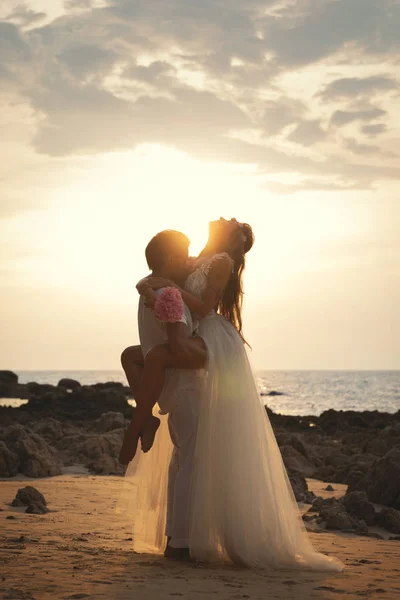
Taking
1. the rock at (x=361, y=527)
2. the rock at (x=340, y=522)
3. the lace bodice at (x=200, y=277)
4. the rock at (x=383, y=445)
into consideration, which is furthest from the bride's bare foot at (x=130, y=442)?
the rock at (x=383, y=445)

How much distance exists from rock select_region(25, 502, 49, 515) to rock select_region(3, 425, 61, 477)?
128 inches

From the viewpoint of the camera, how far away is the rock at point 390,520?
9680 millimetres

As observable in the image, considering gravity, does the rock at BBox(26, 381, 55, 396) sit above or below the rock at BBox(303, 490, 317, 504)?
above

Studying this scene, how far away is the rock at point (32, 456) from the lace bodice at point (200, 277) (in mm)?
6462

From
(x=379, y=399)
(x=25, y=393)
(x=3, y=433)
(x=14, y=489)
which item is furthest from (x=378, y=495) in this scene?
(x=379, y=399)

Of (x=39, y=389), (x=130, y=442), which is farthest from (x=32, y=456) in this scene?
(x=39, y=389)

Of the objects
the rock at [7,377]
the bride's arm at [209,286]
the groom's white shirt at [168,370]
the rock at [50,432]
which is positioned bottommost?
the rock at [50,432]

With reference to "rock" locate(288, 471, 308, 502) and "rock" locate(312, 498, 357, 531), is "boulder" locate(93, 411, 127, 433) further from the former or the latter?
"rock" locate(312, 498, 357, 531)

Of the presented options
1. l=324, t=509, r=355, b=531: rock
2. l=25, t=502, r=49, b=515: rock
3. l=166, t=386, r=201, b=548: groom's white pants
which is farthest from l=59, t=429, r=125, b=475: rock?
l=166, t=386, r=201, b=548: groom's white pants

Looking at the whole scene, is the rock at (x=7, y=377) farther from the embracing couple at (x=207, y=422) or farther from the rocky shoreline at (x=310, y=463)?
the embracing couple at (x=207, y=422)

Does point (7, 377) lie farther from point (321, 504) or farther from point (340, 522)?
point (340, 522)

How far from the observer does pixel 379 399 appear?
72812mm

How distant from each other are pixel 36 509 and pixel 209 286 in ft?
12.2

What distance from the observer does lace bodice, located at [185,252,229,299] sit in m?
6.83
